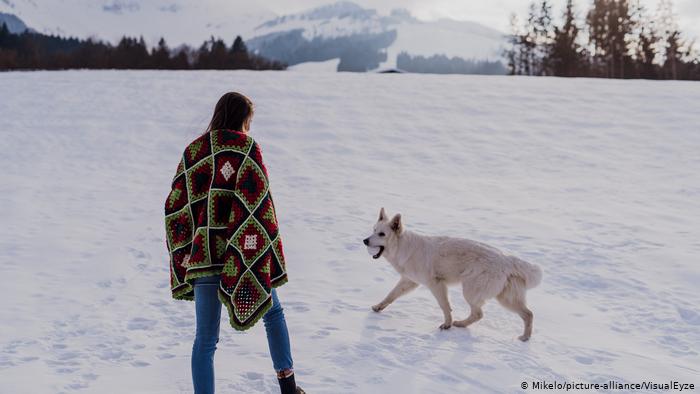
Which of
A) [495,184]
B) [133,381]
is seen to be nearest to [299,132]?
[495,184]

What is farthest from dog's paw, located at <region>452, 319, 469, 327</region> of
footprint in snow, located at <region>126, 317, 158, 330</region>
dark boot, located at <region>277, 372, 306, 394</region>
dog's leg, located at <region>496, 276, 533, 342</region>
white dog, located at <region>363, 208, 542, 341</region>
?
footprint in snow, located at <region>126, 317, 158, 330</region>

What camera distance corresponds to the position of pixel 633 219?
919 centimetres

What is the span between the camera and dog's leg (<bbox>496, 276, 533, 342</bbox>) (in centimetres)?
495

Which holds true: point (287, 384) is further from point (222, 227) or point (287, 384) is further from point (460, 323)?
point (460, 323)

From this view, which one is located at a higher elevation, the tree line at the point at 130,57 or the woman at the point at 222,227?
the tree line at the point at 130,57

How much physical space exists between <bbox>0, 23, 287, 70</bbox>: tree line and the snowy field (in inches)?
1168

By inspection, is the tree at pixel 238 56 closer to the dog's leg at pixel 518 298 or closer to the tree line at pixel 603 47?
the tree line at pixel 603 47

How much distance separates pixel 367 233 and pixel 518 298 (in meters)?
3.72

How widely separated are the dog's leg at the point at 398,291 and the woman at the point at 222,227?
252 centimetres

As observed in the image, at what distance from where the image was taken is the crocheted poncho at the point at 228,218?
3090 mm

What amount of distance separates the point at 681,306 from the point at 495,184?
6.17 meters

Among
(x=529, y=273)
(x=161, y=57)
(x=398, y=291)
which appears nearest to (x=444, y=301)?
(x=398, y=291)

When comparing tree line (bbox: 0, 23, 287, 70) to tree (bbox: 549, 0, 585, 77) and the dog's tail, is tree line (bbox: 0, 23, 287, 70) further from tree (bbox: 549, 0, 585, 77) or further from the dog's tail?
the dog's tail

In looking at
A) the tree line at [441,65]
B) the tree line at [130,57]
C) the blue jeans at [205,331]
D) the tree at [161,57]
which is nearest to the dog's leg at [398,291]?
the blue jeans at [205,331]
